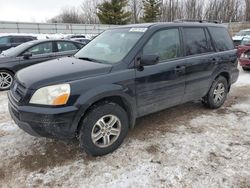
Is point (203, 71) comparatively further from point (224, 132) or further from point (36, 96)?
point (36, 96)

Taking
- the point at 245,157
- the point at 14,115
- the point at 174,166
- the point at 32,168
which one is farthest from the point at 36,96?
the point at 245,157

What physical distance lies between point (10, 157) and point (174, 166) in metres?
2.22

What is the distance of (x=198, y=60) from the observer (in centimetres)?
429

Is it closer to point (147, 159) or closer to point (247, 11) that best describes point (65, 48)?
point (147, 159)

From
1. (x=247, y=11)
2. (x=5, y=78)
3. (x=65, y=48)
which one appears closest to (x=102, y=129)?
(x=5, y=78)

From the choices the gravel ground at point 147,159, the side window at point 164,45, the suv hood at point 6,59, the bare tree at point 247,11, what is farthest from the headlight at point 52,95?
the bare tree at point 247,11

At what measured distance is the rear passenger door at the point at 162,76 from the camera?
3.53 m

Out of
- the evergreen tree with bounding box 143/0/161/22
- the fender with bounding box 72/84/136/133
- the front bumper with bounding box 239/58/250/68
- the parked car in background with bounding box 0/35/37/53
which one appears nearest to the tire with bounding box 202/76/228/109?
the fender with bounding box 72/84/136/133

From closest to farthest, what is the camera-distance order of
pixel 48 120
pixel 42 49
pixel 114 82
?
1. pixel 48 120
2. pixel 114 82
3. pixel 42 49

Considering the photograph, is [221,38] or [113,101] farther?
[221,38]

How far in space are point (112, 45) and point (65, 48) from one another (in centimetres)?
472

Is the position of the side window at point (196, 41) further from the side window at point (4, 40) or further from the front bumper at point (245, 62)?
the side window at point (4, 40)

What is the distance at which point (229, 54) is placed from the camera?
5.04m

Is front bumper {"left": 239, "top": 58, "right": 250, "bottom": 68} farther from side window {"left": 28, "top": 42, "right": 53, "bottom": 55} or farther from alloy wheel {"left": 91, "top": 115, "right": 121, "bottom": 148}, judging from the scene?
alloy wheel {"left": 91, "top": 115, "right": 121, "bottom": 148}
